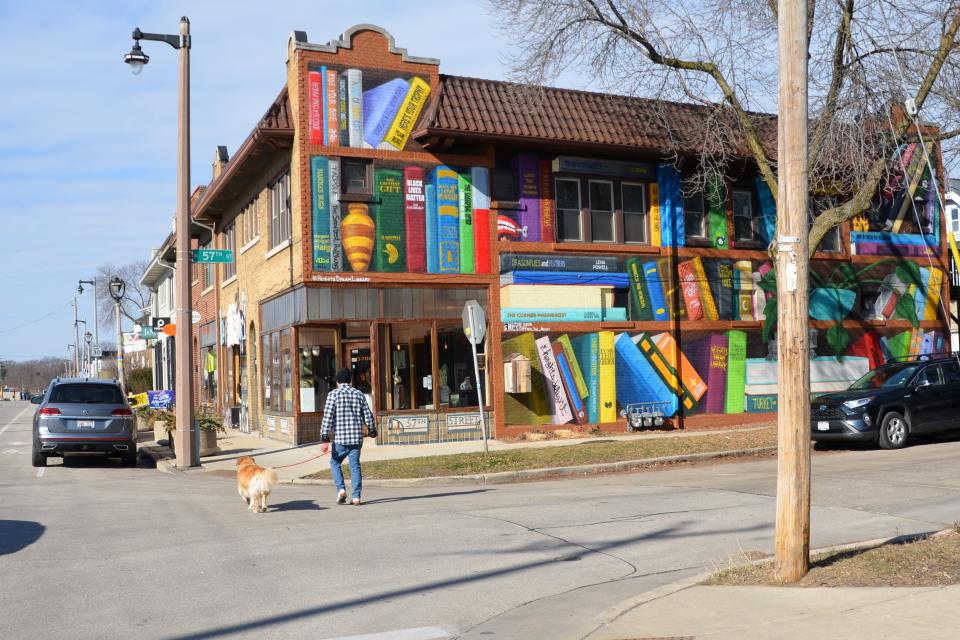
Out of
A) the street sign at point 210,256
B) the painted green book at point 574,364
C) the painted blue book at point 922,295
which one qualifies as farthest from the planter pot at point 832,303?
the street sign at point 210,256

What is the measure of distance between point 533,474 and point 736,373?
409 inches

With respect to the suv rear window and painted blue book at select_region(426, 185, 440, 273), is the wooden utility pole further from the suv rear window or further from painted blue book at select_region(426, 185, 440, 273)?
the suv rear window

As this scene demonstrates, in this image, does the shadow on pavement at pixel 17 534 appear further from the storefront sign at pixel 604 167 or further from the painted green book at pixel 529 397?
the storefront sign at pixel 604 167

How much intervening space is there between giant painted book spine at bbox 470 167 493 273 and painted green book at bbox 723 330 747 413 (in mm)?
6741

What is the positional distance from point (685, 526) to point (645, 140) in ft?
46.2

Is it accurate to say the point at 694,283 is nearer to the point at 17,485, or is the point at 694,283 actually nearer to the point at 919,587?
the point at 17,485

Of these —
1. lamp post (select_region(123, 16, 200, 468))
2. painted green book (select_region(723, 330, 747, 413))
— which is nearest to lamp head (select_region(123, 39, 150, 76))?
lamp post (select_region(123, 16, 200, 468))

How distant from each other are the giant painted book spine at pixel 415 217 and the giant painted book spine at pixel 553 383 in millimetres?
3261

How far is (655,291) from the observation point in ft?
77.2

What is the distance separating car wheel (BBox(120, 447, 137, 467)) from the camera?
63.8 feet

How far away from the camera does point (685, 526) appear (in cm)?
1046

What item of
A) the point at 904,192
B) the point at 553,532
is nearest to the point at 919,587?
the point at 553,532

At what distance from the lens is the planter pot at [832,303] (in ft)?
84.9

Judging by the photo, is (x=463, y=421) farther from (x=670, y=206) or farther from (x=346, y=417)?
(x=346, y=417)
